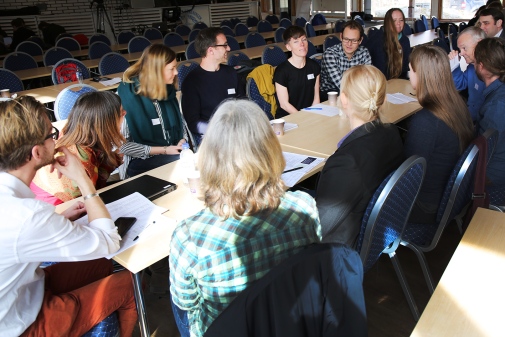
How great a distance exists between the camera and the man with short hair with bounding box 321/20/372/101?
4.27 metres

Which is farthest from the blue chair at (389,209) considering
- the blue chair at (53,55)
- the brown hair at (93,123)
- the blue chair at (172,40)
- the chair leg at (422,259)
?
the blue chair at (172,40)

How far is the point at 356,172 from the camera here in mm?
1737

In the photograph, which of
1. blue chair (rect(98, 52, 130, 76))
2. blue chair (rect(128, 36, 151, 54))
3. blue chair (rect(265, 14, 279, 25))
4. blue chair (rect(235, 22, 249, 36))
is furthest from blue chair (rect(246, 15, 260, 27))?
blue chair (rect(98, 52, 130, 76))

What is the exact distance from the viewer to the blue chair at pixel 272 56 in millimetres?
5957

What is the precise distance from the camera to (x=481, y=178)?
78.4 inches

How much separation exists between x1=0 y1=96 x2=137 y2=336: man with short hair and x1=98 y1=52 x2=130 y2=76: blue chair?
14.4 feet

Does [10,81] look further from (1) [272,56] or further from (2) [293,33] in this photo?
(2) [293,33]

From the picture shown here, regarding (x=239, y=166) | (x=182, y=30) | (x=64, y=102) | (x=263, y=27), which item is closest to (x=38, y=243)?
(x=239, y=166)

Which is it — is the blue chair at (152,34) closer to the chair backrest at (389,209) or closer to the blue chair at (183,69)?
the blue chair at (183,69)

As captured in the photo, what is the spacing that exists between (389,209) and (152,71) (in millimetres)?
1922

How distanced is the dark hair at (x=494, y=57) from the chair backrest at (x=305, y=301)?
231 cm

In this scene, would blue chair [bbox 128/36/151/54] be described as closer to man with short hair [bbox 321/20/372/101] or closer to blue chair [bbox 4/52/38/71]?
blue chair [bbox 4/52/38/71]

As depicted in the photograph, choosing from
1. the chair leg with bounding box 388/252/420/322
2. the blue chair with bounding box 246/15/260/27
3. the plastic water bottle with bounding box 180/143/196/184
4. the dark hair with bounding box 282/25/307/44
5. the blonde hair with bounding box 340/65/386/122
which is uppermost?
the blue chair with bounding box 246/15/260/27

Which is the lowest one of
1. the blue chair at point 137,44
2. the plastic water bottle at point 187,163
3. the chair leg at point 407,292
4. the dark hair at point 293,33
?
the chair leg at point 407,292
